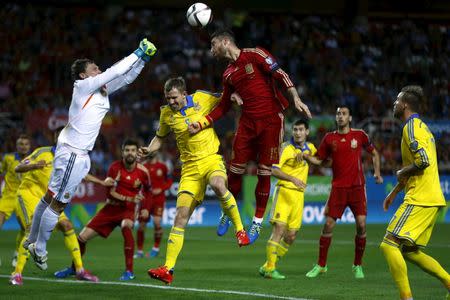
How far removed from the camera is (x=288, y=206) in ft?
47.5

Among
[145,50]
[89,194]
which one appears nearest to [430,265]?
[145,50]

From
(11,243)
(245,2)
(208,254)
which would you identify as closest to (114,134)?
(11,243)

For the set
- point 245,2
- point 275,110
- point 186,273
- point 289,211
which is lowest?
point 186,273

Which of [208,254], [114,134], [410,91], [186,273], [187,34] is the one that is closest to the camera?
[410,91]

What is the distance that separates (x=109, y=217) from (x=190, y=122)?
12.3 ft

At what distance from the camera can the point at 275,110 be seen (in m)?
11.0

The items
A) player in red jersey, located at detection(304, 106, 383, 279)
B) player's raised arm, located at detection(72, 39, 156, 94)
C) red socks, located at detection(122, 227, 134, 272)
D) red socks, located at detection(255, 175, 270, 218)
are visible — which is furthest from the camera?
player in red jersey, located at detection(304, 106, 383, 279)

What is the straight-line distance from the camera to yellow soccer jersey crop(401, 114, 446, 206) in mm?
9430

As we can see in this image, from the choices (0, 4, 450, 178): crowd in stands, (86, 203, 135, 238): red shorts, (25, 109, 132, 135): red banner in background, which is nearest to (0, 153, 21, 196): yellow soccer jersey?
(86, 203, 135, 238): red shorts

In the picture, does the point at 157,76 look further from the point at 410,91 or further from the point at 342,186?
the point at 410,91

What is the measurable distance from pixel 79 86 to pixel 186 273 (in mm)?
4503

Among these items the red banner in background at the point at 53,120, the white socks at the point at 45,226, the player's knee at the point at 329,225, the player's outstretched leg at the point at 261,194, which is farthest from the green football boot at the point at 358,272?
the red banner in background at the point at 53,120

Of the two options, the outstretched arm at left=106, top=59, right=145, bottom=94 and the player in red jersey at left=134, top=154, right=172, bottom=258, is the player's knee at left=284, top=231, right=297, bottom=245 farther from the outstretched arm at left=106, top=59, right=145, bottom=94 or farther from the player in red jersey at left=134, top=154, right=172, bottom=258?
the outstretched arm at left=106, top=59, right=145, bottom=94

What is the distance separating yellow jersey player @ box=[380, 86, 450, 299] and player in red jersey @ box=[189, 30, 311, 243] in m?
1.64
